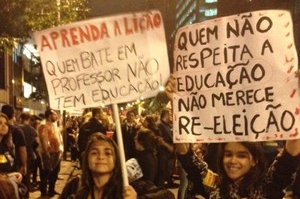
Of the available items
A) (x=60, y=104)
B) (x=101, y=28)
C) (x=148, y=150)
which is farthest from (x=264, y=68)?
(x=148, y=150)

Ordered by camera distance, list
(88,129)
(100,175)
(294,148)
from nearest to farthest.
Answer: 1. (294,148)
2. (100,175)
3. (88,129)

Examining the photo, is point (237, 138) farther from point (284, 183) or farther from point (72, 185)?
point (72, 185)

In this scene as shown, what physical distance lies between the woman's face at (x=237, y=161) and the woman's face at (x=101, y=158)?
2.38ft

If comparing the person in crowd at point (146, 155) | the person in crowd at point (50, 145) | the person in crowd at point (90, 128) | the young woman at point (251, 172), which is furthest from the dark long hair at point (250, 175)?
the person in crowd at point (90, 128)

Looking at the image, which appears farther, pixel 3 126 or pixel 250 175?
pixel 3 126

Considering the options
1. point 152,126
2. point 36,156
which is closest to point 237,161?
Answer: point 152,126

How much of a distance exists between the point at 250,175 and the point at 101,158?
0.95 meters

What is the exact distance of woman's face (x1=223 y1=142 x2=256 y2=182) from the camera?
11.9 feet

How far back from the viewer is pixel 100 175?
12.2 ft

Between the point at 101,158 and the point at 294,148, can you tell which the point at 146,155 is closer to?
A: the point at 101,158

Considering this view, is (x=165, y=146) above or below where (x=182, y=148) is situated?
below

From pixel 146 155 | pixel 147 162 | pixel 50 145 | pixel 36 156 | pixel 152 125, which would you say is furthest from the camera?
pixel 36 156

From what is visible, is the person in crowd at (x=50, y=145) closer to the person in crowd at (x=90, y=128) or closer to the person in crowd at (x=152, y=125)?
the person in crowd at (x=90, y=128)

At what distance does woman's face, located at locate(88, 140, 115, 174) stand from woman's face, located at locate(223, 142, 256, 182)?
2.38 feet
